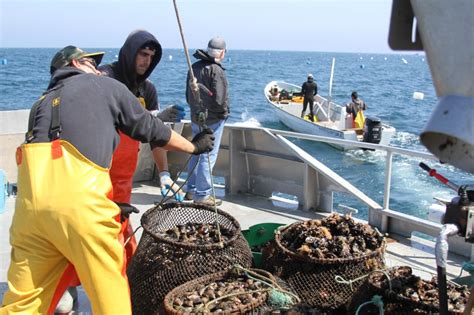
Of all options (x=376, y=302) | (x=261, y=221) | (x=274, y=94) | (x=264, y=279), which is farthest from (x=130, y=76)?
(x=274, y=94)

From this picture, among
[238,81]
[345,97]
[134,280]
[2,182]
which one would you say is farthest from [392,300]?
[238,81]

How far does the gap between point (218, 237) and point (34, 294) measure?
54.5 inches

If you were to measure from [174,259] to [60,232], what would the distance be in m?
1.07

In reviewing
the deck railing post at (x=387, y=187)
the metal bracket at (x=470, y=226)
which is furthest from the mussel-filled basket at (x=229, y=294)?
the deck railing post at (x=387, y=187)

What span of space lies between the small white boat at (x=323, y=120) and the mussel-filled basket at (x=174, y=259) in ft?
56.6

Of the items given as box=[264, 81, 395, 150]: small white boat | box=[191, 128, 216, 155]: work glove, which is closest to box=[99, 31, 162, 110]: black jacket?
box=[191, 128, 216, 155]: work glove

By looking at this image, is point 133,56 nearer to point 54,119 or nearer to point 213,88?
point 54,119

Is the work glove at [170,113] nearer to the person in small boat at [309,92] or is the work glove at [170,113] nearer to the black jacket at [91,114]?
the black jacket at [91,114]

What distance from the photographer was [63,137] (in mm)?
2781

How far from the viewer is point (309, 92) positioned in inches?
992

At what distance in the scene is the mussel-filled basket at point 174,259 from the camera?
3.56m

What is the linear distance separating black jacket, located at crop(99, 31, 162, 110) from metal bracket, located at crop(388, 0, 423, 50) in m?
2.33

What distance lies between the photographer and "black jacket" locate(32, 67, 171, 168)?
2.82 metres

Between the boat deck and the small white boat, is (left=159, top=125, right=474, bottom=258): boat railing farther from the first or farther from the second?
the small white boat
